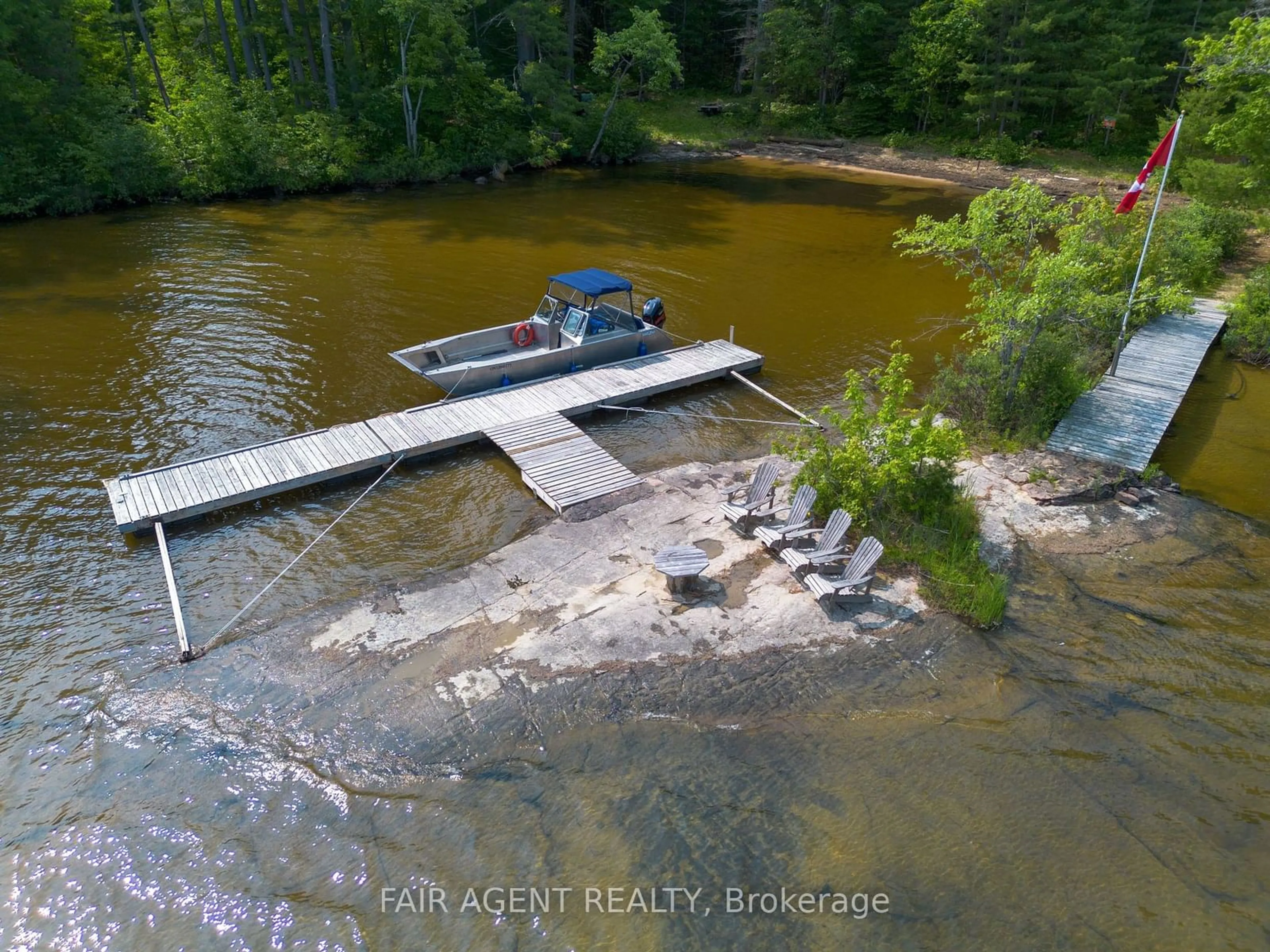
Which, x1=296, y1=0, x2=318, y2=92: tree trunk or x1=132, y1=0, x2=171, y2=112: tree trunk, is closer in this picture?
x1=132, y1=0, x2=171, y2=112: tree trunk

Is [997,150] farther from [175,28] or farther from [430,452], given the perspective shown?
[175,28]

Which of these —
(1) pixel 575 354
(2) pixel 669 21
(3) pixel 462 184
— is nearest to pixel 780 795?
(1) pixel 575 354

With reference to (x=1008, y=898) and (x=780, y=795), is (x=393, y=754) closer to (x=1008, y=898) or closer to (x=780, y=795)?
(x=780, y=795)

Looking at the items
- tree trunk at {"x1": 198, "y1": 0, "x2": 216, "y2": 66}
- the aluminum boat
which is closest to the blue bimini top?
the aluminum boat

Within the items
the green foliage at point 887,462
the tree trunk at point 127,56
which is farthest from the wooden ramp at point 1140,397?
the tree trunk at point 127,56

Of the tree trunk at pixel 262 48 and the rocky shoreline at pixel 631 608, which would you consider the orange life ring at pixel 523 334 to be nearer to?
the rocky shoreline at pixel 631 608

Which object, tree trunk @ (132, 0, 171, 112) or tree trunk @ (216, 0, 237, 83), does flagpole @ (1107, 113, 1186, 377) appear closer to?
tree trunk @ (216, 0, 237, 83)
